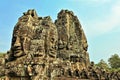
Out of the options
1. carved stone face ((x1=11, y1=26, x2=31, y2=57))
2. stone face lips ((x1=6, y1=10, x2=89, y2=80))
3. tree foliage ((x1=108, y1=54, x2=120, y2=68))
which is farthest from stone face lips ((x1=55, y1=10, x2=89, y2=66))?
tree foliage ((x1=108, y1=54, x2=120, y2=68))

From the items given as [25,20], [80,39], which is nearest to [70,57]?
[80,39]

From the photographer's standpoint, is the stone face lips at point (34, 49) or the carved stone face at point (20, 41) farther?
the carved stone face at point (20, 41)

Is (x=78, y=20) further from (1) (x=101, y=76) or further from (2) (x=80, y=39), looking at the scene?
(1) (x=101, y=76)

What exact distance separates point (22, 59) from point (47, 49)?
6.19 feet

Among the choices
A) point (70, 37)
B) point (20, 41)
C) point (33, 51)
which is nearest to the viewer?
point (33, 51)

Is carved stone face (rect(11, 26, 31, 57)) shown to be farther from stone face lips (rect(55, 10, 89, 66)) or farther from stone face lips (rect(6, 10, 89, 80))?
stone face lips (rect(55, 10, 89, 66))

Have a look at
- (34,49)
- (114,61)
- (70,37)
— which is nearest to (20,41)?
(34,49)

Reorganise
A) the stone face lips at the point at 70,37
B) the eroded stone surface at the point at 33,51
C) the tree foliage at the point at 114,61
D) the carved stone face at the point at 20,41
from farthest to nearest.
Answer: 1. the tree foliage at the point at 114,61
2. the stone face lips at the point at 70,37
3. the carved stone face at the point at 20,41
4. the eroded stone surface at the point at 33,51

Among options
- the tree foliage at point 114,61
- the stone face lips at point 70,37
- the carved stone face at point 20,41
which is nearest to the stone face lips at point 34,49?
the carved stone face at point 20,41

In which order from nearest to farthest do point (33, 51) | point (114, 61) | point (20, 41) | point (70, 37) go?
point (33, 51)
point (20, 41)
point (70, 37)
point (114, 61)

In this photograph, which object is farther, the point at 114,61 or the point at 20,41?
the point at 114,61

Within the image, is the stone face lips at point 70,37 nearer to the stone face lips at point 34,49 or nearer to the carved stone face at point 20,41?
the stone face lips at point 34,49

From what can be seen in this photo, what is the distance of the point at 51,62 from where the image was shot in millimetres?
19594

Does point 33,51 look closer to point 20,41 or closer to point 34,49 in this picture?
→ point 34,49
